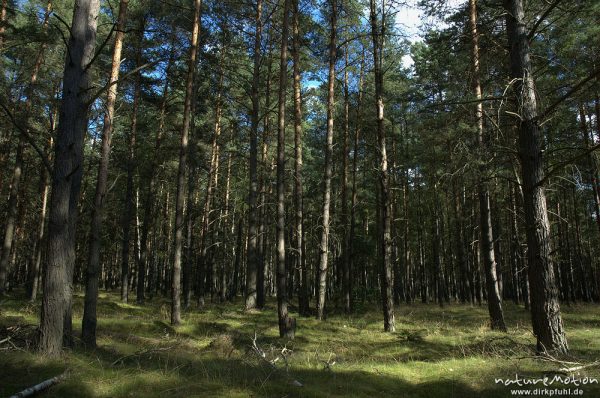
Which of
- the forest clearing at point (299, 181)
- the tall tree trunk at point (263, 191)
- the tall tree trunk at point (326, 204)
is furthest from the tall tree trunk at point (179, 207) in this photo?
the tall tree trunk at point (326, 204)

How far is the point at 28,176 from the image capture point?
979 inches

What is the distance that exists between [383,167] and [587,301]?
27338 mm

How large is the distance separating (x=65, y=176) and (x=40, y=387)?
2.67m

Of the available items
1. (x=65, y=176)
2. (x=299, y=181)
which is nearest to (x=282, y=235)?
(x=299, y=181)

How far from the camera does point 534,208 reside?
261 inches

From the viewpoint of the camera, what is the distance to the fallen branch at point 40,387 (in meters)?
3.63

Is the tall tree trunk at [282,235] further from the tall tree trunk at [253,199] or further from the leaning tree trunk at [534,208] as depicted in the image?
the leaning tree trunk at [534,208]

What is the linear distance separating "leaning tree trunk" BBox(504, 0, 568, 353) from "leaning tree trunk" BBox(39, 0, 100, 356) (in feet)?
22.8

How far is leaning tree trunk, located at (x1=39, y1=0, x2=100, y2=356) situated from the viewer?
512 cm

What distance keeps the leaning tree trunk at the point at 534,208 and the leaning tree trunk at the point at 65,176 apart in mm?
6947

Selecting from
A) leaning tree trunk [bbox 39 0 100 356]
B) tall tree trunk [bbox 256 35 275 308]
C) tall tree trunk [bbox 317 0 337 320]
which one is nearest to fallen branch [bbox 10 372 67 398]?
leaning tree trunk [bbox 39 0 100 356]

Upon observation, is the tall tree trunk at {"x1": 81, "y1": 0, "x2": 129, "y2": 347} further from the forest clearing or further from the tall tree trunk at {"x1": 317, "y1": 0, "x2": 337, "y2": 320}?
the tall tree trunk at {"x1": 317, "y1": 0, "x2": 337, "y2": 320}

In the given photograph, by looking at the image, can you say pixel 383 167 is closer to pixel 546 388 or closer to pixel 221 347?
pixel 221 347

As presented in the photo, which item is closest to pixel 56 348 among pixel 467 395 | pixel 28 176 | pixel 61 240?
pixel 61 240
